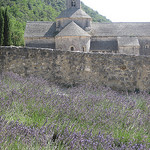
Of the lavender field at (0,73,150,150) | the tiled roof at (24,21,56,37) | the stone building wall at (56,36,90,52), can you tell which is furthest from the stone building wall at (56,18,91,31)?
the lavender field at (0,73,150,150)

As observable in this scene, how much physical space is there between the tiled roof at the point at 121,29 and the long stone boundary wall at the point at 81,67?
24315 mm

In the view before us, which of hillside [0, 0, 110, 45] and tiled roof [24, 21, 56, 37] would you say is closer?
tiled roof [24, 21, 56, 37]

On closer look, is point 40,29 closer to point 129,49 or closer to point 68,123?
point 129,49

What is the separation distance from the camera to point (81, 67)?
803 cm

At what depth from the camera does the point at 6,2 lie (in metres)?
73.4

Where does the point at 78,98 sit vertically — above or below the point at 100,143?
below

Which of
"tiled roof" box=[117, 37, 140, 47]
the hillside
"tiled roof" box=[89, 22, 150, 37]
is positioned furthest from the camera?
the hillside

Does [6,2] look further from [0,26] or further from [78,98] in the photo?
[78,98]

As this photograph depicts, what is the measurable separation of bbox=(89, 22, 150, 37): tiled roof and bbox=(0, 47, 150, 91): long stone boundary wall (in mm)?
24315

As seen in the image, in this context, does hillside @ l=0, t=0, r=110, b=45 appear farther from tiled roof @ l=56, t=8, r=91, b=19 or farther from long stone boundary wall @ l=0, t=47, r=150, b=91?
long stone boundary wall @ l=0, t=47, r=150, b=91

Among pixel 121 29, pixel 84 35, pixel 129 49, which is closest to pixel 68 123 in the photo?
pixel 84 35

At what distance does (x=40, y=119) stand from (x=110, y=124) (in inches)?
46.1

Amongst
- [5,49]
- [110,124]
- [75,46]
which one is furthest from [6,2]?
[110,124]

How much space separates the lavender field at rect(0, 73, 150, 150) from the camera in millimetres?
2967
